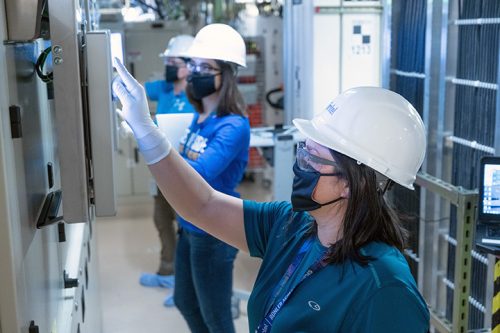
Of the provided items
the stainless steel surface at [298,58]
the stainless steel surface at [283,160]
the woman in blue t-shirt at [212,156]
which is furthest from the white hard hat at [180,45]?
the woman in blue t-shirt at [212,156]

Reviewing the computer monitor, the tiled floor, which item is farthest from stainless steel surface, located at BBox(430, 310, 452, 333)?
the tiled floor

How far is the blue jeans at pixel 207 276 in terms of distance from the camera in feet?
8.82

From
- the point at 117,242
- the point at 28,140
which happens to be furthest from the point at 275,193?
the point at 28,140

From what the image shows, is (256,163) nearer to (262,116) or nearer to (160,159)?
(262,116)

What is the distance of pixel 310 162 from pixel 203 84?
132cm

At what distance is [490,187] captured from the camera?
2469 mm

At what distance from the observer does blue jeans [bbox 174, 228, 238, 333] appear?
2689 millimetres

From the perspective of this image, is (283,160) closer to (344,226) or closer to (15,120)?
(344,226)

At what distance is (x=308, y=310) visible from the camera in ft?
4.91

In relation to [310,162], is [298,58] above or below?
above

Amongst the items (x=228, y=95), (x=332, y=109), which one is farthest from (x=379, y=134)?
(x=228, y=95)

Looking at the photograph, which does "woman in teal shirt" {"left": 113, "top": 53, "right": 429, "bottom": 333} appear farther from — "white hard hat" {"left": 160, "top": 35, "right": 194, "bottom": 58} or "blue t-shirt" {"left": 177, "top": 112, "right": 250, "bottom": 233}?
"white hard hat" {"left": 160, "top": 35, "right": 194, "bottom": 58}

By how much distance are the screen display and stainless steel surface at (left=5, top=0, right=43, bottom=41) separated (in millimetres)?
1828

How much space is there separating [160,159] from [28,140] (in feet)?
1.40
